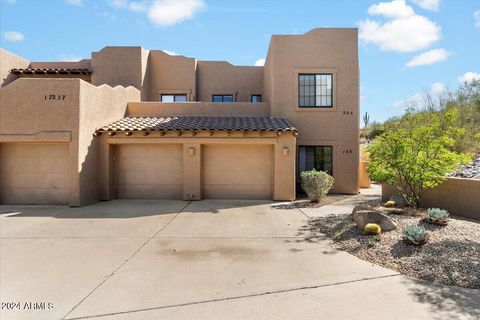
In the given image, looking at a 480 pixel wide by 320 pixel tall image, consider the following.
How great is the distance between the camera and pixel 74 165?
11992 mm

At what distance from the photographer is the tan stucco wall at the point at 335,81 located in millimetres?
15344

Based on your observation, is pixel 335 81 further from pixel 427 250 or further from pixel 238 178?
pixel 427 250

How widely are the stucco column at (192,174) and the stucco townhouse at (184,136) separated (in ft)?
0.16

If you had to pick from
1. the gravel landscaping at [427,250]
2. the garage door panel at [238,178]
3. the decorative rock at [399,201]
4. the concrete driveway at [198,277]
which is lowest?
the concrete driveway at [198,277]

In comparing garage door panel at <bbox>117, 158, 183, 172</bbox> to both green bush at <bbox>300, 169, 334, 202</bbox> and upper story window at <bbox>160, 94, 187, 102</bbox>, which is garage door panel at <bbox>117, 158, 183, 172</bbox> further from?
upper story window at <bbox>160, 94, 187, 102</bbox>

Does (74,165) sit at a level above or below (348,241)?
above

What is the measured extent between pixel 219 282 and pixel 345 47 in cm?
1453

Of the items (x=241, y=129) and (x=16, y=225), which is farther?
(x=241, y=129)

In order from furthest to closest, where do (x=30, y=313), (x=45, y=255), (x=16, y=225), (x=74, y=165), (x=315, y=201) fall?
(x=315, y=201), (x=74, y=165), (x=16, y=225), (x=45, y=255), (x=30, y=313)

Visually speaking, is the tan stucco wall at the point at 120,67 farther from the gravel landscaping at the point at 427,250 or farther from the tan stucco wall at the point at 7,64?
the gravel landscaping at the point at 427,250

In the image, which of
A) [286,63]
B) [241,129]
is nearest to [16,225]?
[241,129]

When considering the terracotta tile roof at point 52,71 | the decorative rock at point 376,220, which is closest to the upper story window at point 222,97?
the terracotta tile roof at point 52,71

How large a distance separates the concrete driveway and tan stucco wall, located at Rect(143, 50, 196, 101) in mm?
12401

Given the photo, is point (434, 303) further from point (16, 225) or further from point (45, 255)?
point (16, 225)
